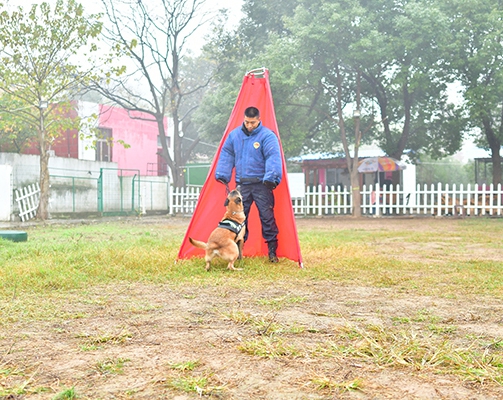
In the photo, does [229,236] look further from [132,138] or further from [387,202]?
[132,138]

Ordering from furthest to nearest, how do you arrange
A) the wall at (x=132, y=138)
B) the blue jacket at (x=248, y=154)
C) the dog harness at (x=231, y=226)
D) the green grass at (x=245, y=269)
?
1. the wall at (x=132, y=138)
2. the blue jacket at (x=248, y=154)
3. the dog harness at (x=231, y=226)
4. the green grass at (x=245, y=269)

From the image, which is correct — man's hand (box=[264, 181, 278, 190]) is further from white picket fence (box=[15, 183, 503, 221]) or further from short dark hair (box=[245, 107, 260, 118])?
white picket fence (box=[15, 183, 503, 221])

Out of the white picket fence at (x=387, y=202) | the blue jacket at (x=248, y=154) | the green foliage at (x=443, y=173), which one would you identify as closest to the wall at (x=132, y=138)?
the white picket fence at (x=387, y=202)

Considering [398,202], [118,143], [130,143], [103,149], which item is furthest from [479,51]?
[130,143]

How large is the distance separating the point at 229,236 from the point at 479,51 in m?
17.7

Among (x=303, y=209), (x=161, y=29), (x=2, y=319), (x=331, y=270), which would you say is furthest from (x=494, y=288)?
(x=161, y=29)

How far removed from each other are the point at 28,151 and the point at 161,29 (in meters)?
10.3

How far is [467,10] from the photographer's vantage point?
20.8 meters

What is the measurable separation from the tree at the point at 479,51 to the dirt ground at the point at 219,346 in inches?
719

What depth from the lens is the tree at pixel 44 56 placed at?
1662 centimetres

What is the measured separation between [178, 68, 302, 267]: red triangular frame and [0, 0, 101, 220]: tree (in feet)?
38.0

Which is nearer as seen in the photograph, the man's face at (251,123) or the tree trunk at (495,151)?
the man's face at (251,123)

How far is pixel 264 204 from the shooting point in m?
6.87

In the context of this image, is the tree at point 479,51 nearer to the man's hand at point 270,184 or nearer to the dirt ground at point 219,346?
the man's hand at point 270,184
